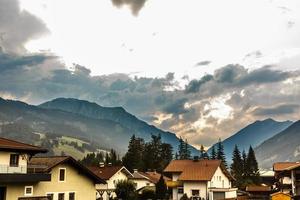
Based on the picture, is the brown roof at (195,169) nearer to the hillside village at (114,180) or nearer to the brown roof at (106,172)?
the hillside village at (114,180)

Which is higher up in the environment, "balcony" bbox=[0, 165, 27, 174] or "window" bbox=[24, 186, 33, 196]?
"balcony" bbox=[0, 165, 27, 174]

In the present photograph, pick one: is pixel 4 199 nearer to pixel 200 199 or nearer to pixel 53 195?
pixel 53 195

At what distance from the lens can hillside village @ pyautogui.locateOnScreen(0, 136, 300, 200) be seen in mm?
41906

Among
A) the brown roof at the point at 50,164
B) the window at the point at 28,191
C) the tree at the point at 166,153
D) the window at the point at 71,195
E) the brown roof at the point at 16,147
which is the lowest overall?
the window at the point at 71,195

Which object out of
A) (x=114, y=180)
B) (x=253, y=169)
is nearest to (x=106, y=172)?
(x=114, y=180)

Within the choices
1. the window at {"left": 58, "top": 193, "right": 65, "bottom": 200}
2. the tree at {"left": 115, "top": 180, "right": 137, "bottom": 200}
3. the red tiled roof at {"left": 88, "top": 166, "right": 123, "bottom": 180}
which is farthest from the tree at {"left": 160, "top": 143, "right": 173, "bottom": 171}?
the window at {"left": 58, "top": 193, "right": 65, "bottom": 200}

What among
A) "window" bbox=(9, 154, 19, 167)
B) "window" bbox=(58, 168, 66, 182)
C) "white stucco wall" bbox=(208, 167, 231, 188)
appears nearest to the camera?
"window" bbox=(9, 154, 19, 167)

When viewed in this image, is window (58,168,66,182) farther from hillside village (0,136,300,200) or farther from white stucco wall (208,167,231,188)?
white stucco wall (208,167,231,188)

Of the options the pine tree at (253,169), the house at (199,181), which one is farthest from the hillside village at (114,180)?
the pine tree at (253,169)

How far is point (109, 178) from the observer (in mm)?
74812

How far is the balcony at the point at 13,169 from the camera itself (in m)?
39.8

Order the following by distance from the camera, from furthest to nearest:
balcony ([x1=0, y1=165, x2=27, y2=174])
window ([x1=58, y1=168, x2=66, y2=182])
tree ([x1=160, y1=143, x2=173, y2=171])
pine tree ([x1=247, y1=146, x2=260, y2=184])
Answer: tree ([x1=160, y1=143, x2=173, y2=171]), pine tree ([x1=247, y1=146, x2=260, y2=184]), window ([x1=58, y1=168, x2=66, y2=182]), balcony ([x1=0, y1=165, x2=27, y2=174])

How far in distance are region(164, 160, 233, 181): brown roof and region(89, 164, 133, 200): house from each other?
31.6 feet

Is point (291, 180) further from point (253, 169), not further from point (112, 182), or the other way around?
point (253, 169)
